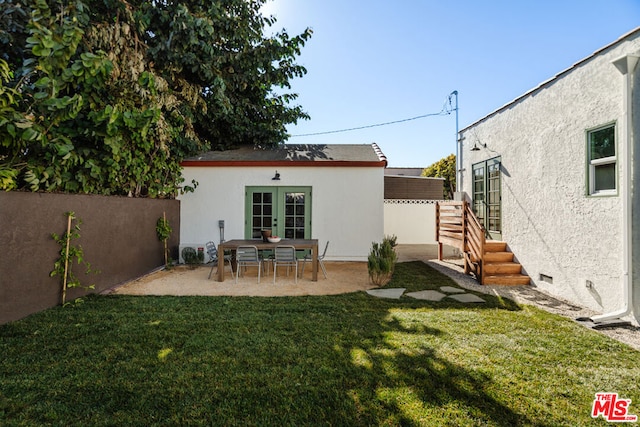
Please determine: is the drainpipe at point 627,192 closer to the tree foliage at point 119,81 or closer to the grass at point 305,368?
the grass at point 305,368

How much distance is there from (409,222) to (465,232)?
20.9 feet

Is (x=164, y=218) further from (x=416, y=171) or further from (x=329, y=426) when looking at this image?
(x=416, y=171)

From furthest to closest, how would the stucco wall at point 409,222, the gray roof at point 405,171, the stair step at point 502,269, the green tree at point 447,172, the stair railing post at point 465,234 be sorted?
the gray roof at point 405,171, the green tree at point 447,172, the stucco wall at point 409,222, the stair railing post at point 465,234, the stair step at point 502,269

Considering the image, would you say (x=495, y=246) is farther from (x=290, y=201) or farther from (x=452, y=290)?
(x=290, y=201)

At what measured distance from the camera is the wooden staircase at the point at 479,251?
6012 millimetres

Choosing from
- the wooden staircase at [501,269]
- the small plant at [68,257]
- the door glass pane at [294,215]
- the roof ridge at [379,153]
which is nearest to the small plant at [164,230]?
the small plant at [68,257]

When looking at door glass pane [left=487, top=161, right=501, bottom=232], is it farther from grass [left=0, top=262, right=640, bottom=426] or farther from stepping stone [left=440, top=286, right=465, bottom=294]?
grass [left=0, top=262, right=640, bottom=426]

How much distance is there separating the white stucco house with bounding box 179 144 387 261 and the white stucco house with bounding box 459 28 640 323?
3281mm

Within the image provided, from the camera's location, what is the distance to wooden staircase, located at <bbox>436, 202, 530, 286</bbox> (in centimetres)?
601

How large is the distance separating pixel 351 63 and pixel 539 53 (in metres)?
5.87

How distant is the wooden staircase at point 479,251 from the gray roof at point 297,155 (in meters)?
2.45

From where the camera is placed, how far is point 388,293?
5.32m

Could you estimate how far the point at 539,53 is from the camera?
7.98 m

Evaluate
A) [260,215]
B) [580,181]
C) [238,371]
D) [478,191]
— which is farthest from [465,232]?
[238,371]
